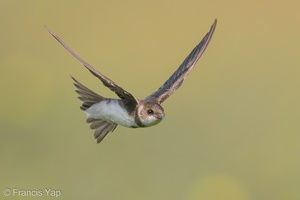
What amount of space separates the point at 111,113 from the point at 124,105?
0.11m

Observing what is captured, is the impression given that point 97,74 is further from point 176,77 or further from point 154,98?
point 176,77

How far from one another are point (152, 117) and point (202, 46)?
0.92 metres

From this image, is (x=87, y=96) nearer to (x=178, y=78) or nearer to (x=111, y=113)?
(x=111, y=113)

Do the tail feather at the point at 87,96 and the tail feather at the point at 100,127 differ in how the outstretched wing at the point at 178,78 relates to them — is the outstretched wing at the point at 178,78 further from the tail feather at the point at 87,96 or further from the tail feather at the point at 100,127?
the tail feather at the point at 100,127

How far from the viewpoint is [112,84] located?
3598 millimetres

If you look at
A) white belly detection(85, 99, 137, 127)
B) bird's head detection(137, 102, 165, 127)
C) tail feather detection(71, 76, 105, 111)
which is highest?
tail feather detection(71, 76, 105, 111)

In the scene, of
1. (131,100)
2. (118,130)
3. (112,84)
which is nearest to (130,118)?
(131,100)

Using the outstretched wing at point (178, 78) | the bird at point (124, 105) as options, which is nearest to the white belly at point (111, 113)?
the bird at point (124, 105)

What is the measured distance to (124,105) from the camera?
13.1ft

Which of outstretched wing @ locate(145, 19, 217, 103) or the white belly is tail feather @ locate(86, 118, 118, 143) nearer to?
the white belly

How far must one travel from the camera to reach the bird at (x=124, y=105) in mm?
3883

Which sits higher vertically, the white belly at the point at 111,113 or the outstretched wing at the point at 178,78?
the outstretched wing at the point at 178,78

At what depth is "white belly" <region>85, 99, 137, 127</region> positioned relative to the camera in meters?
3.97

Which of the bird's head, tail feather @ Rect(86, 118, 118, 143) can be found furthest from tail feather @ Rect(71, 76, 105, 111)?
the bird's head
